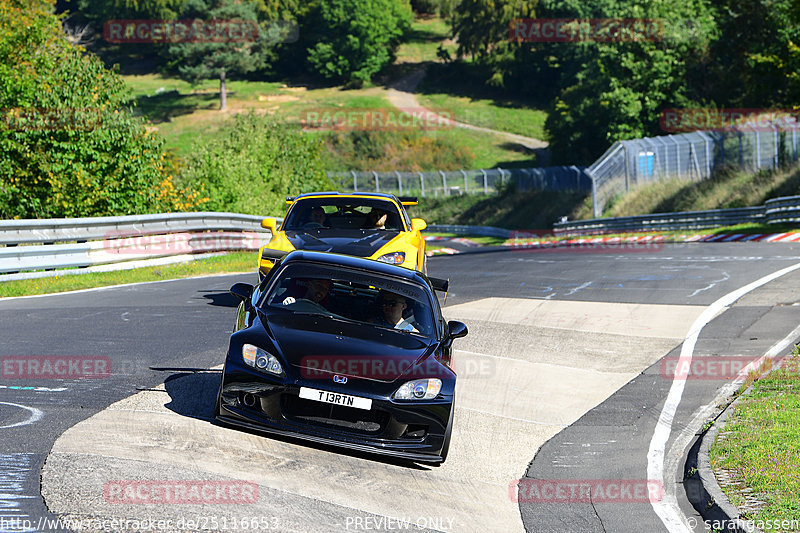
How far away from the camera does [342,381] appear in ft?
23.7

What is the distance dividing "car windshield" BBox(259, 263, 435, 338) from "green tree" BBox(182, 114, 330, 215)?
78.2 ft

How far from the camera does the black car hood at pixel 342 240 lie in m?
12.2

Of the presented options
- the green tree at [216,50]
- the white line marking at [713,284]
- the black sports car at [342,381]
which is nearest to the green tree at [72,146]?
the white line marking at [713,284]

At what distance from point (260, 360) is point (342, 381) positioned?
2.27 feet

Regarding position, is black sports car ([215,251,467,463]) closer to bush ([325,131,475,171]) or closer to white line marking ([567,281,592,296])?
white line marking ([567,281,592,296])

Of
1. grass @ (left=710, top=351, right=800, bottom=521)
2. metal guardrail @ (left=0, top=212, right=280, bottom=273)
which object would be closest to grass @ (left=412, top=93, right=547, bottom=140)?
metal guardrail @ (left=0, top=212, right=280, bottom=273)

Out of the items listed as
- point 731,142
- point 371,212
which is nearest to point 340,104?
point 731,142

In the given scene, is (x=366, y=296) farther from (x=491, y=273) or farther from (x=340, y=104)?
(x=340, y=104)

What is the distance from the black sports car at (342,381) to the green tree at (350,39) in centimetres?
11738

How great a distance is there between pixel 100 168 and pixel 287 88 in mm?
99622

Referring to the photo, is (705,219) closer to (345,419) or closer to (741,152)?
(741,152)

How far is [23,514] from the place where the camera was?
5.52m

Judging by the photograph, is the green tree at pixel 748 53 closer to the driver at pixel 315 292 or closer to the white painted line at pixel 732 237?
the white painted line at pixel 732 237

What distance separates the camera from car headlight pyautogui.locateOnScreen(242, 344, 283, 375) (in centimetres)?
734
